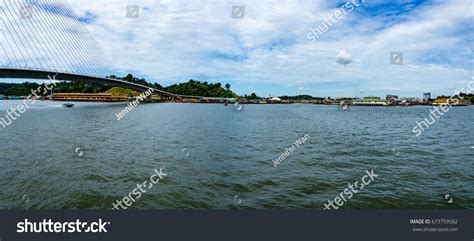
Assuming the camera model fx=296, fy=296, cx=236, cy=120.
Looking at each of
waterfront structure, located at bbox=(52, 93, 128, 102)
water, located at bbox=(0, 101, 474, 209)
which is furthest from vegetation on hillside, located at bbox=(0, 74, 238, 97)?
water, located at bbox=(0, 101, 474, 209)

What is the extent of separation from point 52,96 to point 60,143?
174 metres

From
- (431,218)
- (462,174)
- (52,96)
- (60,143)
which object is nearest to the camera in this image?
(431,218)

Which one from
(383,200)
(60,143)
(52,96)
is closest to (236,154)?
(383,200)

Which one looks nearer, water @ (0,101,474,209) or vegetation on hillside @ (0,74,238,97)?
water @ (0,101,474,209)

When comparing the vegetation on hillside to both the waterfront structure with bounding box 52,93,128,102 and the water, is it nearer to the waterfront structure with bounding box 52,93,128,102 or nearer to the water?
the waterfront structure with bounding box 52,93,128,102

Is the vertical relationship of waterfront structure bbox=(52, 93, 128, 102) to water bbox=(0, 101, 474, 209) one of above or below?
above

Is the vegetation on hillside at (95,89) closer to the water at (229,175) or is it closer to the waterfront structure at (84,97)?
the waterfront structure at (84,97)

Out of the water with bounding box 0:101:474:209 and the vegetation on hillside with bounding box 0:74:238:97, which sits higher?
the vegetation on hillside with bounding box 0:74:238:97

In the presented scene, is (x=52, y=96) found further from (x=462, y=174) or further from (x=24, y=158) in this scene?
(x=462, y=174)

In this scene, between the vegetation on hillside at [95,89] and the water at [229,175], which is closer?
the water at [229,175]

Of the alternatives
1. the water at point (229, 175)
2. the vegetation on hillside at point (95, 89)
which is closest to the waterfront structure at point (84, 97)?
the vegetation on hillside at point (95, 89)

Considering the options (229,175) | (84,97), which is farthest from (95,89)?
(229,175)

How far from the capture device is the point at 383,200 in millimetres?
10641

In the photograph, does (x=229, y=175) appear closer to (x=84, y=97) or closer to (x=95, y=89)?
(x=84, y=97)
